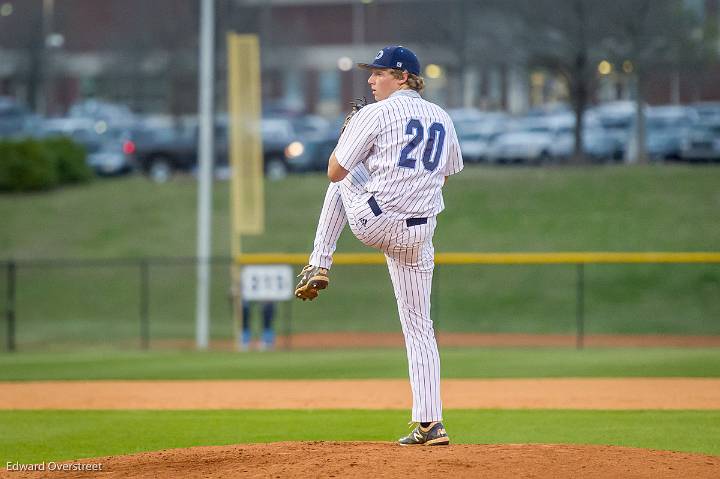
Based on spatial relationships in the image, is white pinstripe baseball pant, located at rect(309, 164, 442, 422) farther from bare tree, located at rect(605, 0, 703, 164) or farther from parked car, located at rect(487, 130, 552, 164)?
parked car, located at rect(487, 130, 552, 164)

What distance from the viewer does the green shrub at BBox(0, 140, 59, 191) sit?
35.9 metres

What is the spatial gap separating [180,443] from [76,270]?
69.7 feet

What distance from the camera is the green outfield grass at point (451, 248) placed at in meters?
25.0

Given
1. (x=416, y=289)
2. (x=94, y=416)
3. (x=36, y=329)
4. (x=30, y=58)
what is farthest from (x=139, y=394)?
(x=30, y=58)

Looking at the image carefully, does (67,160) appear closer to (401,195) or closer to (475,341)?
(475,341)

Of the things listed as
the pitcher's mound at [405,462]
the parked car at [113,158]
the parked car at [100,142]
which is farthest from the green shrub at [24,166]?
the pitcher's mound at [405,462]

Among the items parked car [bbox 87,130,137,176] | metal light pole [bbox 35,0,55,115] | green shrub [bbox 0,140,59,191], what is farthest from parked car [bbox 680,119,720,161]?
metal light pole [bbox 35,0,55,115]

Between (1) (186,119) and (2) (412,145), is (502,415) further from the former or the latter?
(1) (186,119)

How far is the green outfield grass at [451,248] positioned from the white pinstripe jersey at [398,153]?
16.8 meters

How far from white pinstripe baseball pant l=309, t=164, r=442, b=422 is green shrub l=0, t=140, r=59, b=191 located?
3022 centimetres

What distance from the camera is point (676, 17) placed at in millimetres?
34562

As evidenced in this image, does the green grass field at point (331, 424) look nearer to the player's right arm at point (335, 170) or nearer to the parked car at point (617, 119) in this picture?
→ the player's right arm at point (335, 170)

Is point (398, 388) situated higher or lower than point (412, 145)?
lower

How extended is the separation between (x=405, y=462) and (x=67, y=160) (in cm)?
3197
